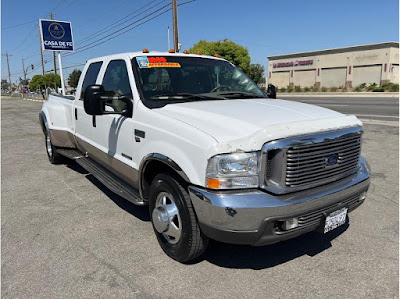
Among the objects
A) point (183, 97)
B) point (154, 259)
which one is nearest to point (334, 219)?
point (154, 259)

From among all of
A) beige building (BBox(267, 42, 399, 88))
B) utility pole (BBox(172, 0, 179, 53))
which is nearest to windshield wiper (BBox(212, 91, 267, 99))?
utility pole (BBox(172, 0, 179, 53))

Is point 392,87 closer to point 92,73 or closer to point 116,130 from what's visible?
point 92,73

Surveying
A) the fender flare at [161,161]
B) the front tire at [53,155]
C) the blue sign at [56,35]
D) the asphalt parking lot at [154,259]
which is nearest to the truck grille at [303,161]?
the fender flare at [161,161]

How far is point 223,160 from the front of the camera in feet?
7.81

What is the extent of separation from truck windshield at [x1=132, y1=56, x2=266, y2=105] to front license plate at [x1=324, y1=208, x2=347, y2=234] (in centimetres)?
167

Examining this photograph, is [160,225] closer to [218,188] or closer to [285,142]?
[218,188]

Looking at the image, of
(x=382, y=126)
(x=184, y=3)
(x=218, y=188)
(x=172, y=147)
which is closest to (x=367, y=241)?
(x=218, y=188)

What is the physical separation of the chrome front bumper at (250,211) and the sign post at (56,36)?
17.7 metres

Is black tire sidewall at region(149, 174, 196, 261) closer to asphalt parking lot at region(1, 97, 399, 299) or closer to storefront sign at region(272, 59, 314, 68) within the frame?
asphalt parking lot at region(1, 97, 399, 299)

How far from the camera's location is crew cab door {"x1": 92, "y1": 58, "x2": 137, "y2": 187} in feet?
11.6

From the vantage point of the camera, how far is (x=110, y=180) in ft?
13.1

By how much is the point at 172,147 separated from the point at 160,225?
0.74 metres

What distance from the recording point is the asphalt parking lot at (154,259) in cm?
260

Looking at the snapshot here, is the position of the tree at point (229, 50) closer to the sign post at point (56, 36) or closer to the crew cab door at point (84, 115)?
the sign post at point (56, 36)
